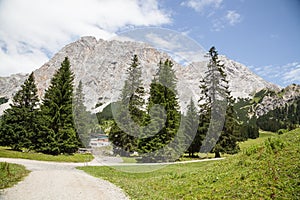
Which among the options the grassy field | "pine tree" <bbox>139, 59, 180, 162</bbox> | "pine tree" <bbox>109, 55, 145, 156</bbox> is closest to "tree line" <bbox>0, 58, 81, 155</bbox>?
"pine tree" <bbox>109, 55, 145, 156</bbox>

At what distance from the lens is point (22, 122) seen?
4097 cm

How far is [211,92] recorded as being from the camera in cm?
3875

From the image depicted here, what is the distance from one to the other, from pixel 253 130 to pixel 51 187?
432 feet

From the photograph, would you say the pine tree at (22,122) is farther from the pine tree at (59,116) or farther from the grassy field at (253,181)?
the grassy field at (253,181)

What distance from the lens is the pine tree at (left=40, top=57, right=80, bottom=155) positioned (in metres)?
37.0

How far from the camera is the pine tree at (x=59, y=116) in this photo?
3697 cm

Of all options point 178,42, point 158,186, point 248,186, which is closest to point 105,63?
point 178,42

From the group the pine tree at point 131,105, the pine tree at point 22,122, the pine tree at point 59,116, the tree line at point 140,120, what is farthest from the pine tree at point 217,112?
the pine tree at point 22,122

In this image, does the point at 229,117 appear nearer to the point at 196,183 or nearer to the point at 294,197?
the point at 196,183

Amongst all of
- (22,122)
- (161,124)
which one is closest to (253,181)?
(161,124)

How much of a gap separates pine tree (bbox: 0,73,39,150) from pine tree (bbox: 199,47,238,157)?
28.6 meters

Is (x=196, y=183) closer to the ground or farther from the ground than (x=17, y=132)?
closer to the ground

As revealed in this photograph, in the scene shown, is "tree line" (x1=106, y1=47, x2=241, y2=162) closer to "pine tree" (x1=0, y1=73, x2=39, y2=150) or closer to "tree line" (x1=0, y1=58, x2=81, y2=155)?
"tree line" (x1=0, y1=58, x2=81, y2=155)

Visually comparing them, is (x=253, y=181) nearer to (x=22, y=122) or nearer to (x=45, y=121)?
(x=45, y=121)
